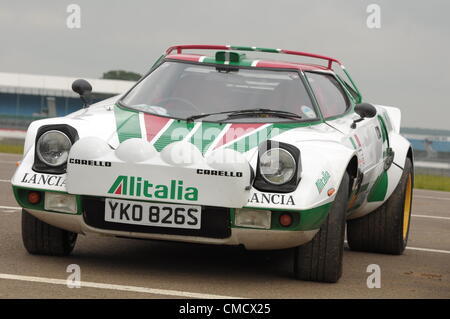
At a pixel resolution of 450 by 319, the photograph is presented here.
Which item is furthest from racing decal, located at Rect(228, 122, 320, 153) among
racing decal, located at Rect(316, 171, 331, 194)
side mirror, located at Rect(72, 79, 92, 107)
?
side mirror, located at Rect(72, 79, 92, 107)

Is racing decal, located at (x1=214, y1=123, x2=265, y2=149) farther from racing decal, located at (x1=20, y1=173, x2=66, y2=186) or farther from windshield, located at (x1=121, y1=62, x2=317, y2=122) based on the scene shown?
racing decal, located at (x1=20, y1=173, x2=66, y2=186)

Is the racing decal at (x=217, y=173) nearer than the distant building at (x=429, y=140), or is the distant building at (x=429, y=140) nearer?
the racing decal at (x=217, y=173)

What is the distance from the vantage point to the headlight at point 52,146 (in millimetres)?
5668

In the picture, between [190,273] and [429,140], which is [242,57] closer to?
[190,273]

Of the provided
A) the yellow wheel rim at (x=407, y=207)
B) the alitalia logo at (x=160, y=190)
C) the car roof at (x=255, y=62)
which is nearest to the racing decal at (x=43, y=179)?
the alitalia logo at (x=160, y=190)

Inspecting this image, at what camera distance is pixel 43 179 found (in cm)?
563

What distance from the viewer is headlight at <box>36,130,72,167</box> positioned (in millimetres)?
5668

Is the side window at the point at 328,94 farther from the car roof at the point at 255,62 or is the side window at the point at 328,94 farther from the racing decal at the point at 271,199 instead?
the racing decal at the point at 271,199

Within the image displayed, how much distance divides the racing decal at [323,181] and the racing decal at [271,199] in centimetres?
20

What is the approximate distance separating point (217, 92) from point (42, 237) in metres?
1.53

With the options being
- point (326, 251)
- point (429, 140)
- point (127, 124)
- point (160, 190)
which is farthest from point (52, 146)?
point (429, 140)
